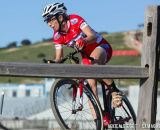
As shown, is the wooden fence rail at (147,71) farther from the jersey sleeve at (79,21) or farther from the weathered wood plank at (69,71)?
the jersey sleeve at (79,21)

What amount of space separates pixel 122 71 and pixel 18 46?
515ft

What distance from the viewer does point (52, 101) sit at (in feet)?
27.4

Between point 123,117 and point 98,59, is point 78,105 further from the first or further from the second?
point 123,117

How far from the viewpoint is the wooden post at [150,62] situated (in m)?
7.73

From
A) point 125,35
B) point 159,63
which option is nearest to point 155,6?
point 159,63

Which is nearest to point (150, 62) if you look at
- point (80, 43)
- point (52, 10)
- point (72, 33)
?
point (80, 43)

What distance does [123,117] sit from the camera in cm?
906

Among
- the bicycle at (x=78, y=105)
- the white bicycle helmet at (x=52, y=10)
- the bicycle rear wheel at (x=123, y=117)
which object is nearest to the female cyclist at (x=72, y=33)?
the white bicycle helmet at (x=52, y=10)

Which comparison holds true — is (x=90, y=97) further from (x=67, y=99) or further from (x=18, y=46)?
(x=18, y=46)

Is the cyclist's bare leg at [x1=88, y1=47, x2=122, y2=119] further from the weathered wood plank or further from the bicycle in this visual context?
the weathered wood plank

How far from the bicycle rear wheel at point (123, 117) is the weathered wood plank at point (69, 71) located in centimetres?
110

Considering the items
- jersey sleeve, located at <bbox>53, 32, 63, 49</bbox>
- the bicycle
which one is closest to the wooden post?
the bicycle

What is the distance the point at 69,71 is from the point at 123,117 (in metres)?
1.93

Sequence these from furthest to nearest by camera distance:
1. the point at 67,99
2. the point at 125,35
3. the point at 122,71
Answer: the point at 125,35
the point at 67,99
the point at 122,71
